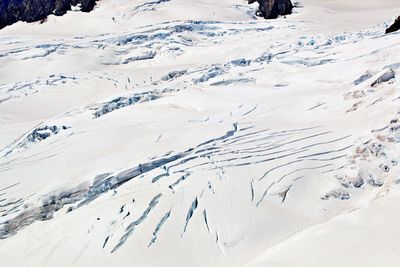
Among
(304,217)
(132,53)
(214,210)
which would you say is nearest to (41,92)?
(132,53)

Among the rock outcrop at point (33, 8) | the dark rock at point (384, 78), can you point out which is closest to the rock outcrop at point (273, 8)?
the rock outcrop at point (33, 8)

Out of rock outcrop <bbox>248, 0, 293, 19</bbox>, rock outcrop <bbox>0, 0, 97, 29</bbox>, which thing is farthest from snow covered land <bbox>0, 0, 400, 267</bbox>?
rock outcrop <bbox>0, 0, 97, 29</bbox>

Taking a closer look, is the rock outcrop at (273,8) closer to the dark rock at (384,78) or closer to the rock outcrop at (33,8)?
the rock outcrop at (33,8)

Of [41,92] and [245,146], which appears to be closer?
[245,146]

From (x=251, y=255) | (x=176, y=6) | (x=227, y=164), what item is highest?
(x=176, y=6)

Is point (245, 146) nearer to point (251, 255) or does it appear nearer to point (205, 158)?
point (205, 158)

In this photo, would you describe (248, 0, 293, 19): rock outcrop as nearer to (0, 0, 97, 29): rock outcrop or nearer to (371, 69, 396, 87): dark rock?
(0, 0, 97, 29): rock outcrop
